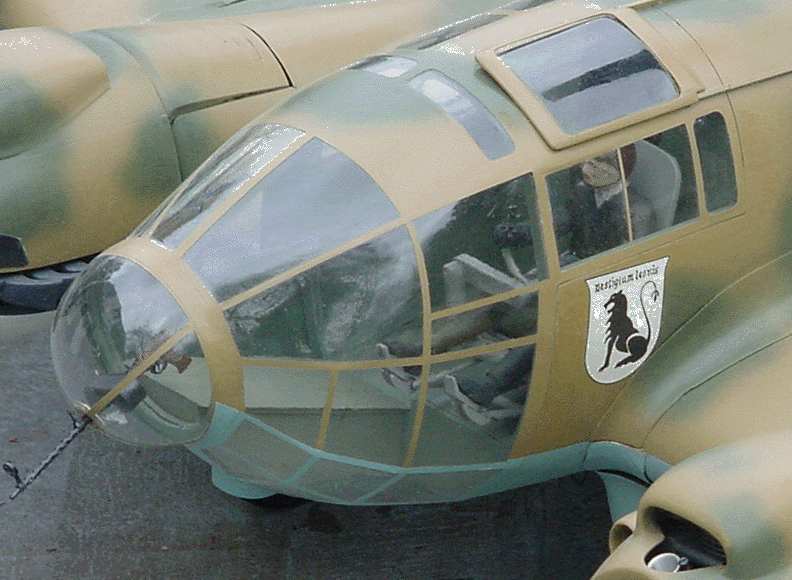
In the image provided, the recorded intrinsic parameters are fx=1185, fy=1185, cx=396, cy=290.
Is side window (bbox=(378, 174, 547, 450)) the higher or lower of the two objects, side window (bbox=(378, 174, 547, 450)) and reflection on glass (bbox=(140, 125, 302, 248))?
the lower

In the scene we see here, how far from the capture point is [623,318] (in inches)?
189

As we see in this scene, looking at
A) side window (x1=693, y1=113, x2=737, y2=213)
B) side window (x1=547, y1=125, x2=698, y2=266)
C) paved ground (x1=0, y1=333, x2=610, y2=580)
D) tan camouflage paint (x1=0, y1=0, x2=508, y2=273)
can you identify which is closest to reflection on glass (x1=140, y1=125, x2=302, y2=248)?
side window (x1=547, y1=125, x2=698, y2=266)

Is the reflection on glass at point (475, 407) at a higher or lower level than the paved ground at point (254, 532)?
higher

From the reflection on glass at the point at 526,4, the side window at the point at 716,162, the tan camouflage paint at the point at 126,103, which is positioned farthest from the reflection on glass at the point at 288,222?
the tan camouflage paint at the point at 126,103

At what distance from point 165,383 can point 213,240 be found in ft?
1.90

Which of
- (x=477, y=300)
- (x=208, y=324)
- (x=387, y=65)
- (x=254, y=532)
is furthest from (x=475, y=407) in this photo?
(x=254, y=532)

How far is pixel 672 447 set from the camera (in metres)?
4.66

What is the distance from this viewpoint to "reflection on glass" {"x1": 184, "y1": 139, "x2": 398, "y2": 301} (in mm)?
4508

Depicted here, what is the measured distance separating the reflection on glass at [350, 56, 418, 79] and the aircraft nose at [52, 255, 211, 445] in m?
1.36

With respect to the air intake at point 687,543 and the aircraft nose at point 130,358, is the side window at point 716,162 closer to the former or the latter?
the air intake at point 687,543

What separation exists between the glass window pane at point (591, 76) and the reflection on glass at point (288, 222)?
845mm

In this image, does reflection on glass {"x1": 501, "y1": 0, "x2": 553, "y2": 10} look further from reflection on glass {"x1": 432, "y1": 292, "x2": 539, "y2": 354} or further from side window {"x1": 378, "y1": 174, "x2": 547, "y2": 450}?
reflection on glass {"x1": 432, "y1": 292, "x2": 539, "y2": 354}

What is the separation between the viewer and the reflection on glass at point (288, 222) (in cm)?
451

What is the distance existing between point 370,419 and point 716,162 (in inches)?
70.6
